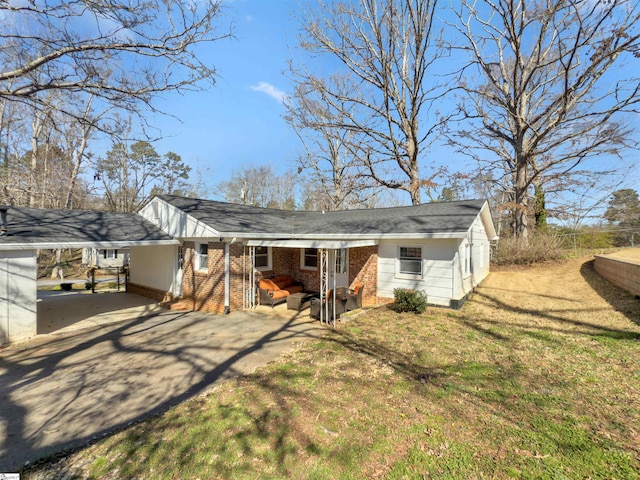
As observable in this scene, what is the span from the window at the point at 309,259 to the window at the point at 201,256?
399 cm

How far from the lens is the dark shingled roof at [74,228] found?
7.86 metres

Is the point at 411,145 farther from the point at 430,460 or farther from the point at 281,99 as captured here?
the point at 430,460

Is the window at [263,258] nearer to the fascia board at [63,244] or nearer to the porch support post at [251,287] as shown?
the porch support post at [251,287]

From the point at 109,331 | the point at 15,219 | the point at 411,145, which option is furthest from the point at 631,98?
the point at 15,219

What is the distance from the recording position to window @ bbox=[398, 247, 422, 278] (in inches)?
394

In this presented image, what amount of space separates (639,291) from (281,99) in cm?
2026

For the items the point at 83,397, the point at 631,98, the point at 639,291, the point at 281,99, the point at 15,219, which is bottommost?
the point at 83,397

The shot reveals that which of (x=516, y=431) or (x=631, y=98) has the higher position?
(x=631, y=98)

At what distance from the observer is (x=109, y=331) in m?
8.23

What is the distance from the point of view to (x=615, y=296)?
9781 millimetres

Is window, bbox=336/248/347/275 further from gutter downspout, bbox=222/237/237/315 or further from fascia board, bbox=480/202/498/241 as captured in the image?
fascia board, bbox=480/202/498/241

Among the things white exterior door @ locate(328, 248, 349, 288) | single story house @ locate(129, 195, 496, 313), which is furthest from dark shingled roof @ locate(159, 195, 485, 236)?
white exterior door @ locate(328, 248, 349, 288)

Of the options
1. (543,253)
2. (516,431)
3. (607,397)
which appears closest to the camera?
(516,431)

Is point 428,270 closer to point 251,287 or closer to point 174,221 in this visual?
point 251,287
